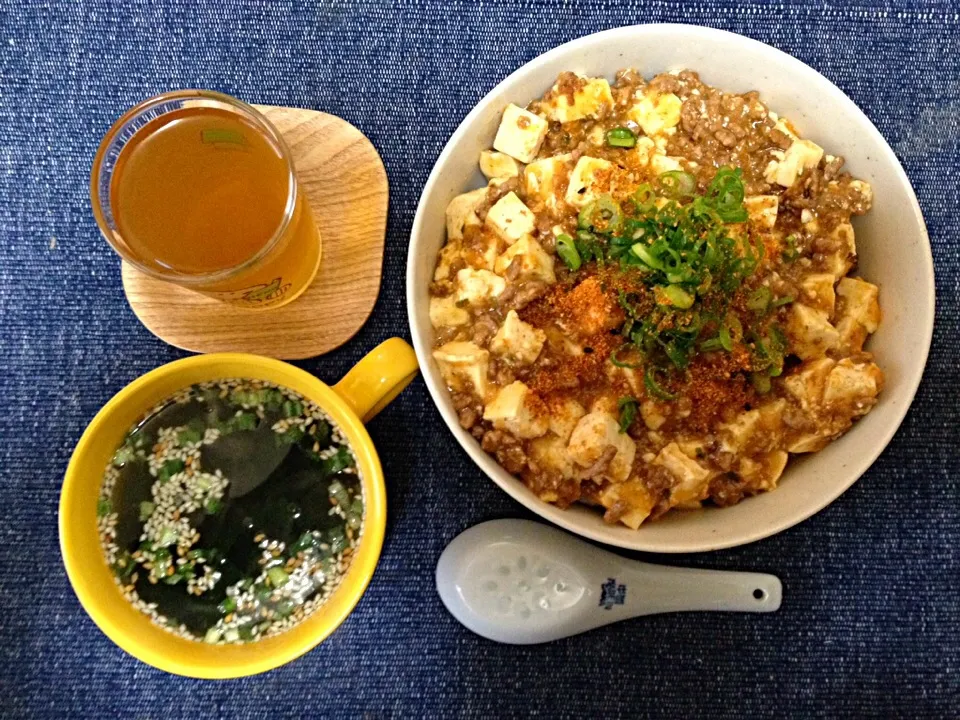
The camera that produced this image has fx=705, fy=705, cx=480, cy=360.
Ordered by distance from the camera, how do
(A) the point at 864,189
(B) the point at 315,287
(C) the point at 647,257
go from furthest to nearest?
(B) the point at 315,287 < (A) the point at 864,189 < (C) the point at 647,257

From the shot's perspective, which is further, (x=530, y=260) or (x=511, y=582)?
(x=511, y=582)

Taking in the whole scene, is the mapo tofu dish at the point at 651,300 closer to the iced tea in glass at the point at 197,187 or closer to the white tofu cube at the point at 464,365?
the white tofu cube at the point at 464,365

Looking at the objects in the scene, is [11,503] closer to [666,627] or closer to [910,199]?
[666,627]

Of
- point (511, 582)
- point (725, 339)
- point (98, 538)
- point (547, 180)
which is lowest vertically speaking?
point (511, 582)

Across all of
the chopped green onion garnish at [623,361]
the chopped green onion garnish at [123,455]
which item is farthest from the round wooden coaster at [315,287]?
the chopped green onion garnish at [623,361]

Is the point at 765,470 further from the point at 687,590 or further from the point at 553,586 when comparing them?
the point at 553,586

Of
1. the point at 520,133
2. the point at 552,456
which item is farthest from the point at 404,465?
the point at 520,133

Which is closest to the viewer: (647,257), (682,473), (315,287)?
(647,257)

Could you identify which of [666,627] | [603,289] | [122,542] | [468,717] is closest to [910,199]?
[603,289]
